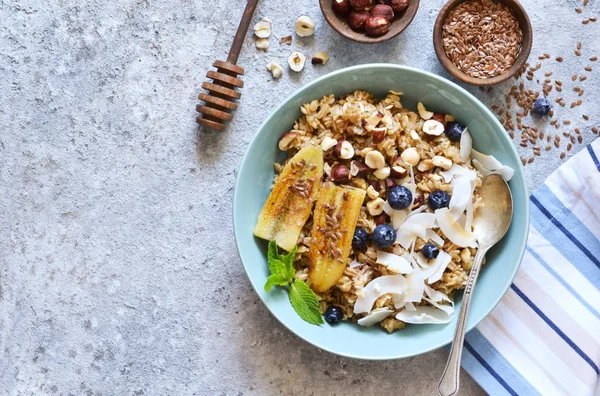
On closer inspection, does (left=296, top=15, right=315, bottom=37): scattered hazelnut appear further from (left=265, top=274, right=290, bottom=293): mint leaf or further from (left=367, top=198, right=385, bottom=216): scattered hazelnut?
(left=265, top=274, right=290, bottom=293): mint leaf

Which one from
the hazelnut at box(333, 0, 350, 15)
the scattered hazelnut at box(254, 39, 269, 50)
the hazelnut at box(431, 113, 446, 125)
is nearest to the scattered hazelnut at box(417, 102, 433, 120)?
the hazelnut at box(431, 113, 446, 125)

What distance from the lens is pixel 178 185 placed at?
1826 millimetres

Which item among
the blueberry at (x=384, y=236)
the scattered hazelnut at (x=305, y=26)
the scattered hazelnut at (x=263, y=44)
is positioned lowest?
the blueberry at (x=384, y=236)

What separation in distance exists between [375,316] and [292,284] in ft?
0.73

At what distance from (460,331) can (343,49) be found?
83 cm

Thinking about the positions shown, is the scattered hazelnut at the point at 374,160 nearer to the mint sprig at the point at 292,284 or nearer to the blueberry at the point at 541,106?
the mint sprig at the point at 292,284

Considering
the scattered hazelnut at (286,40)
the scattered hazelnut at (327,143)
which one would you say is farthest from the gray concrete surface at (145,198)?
the scattered hazelnut at (327,143)

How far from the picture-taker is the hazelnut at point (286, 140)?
1658 mm

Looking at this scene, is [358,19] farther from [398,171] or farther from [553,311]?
[553,311]

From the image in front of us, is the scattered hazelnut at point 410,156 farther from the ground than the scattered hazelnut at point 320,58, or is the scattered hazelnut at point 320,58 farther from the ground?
the scattered hazelnut at point 320,58

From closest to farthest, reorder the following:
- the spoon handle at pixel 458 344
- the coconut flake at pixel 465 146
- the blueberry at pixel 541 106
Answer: the spoon handle at pixel 458 344 < the coconut flake at pixel 465 146 < the blueberry at pixel 541 106

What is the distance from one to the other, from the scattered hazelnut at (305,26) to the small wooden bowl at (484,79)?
34cm

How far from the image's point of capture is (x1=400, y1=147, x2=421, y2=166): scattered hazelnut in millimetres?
1620

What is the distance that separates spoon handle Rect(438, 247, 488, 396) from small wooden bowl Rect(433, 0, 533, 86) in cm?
45
